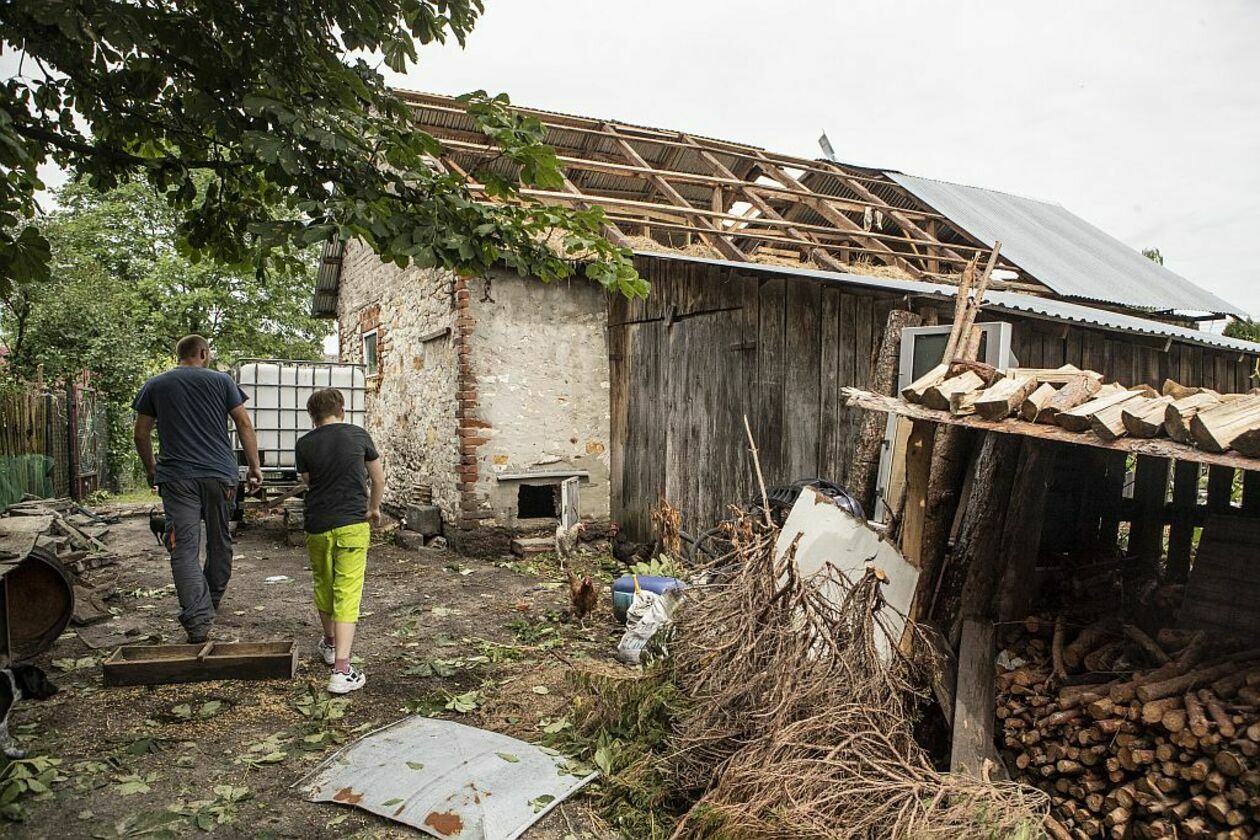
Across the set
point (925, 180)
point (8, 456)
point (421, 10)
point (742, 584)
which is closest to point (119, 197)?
point (8, 456)

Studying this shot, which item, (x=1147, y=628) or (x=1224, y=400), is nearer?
(x=1224, y=400)

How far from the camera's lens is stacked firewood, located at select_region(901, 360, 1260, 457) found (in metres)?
2.33

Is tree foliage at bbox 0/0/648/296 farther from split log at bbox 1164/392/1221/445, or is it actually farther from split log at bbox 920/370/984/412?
split log at bbox 1164/392/1221/445

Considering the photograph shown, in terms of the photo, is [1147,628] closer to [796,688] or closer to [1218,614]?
[1218,614]

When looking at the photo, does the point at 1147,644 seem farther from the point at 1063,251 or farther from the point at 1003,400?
the point at 1063,251

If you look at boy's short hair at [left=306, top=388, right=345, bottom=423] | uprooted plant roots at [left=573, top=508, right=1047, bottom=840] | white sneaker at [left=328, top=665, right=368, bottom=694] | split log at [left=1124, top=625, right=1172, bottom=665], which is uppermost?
boy's short hair at [left=306, top=388, right=345, bottom=423]

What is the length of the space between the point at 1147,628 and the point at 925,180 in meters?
10.4

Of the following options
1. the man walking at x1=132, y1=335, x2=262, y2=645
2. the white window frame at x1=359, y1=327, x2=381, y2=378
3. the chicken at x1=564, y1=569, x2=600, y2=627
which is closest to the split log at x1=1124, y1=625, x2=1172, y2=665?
the chicken at x1=564, y1=569, x2=600, y2=627

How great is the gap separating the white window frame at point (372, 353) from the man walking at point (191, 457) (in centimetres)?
678

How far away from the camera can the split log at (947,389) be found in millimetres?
3273

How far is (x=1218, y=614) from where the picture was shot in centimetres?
314

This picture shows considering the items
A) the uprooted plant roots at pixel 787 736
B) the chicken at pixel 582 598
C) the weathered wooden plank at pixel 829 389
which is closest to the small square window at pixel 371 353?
the chicken at pixel 582 598

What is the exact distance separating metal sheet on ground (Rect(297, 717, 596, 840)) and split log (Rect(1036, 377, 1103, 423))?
2.46m

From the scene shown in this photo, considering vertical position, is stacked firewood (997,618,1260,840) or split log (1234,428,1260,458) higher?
split log (1234,428,1260,458)
